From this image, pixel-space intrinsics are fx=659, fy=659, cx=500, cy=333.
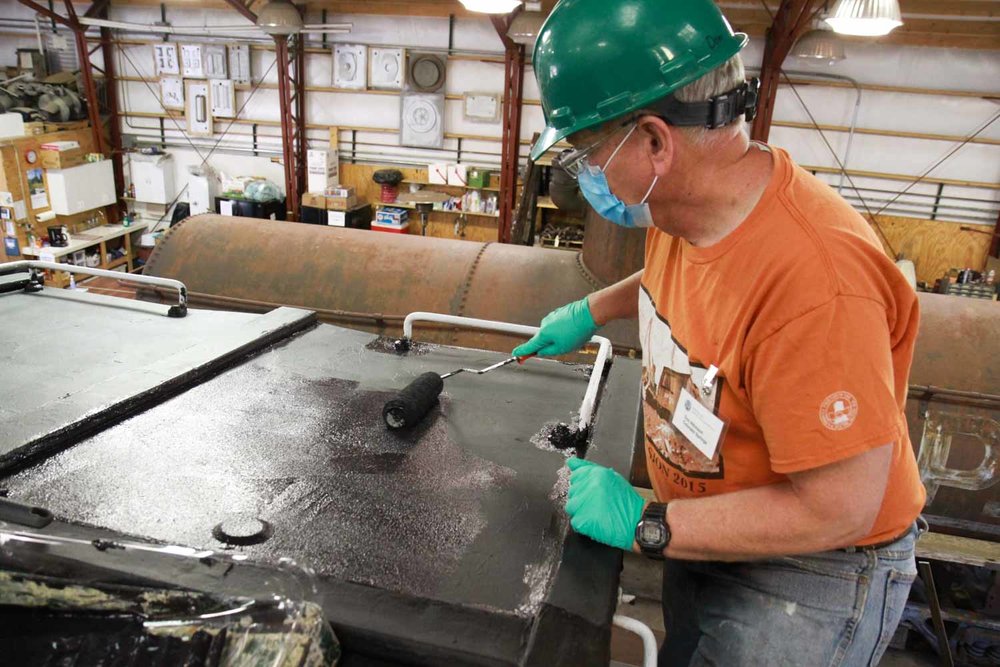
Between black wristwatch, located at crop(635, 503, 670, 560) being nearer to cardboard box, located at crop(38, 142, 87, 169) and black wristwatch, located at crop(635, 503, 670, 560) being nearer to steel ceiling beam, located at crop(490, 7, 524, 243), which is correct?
steel ceiling beam, located at crop(490, 7, 524, 243)

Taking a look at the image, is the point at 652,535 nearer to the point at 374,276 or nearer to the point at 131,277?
the point at 131,277

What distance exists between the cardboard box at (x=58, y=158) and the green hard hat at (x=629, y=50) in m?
8.69

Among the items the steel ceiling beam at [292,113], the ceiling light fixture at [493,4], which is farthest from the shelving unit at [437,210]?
the ceiling light fixture at [493,4]

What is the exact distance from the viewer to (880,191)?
7965mm

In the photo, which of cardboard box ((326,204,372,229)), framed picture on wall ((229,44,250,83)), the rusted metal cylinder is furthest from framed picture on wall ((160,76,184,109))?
the rusted metal cylinder

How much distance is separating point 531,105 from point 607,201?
24.9 ft

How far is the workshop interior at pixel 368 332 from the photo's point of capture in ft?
3.21

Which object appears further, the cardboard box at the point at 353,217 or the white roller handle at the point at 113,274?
the cardboard box at the point at 353,217

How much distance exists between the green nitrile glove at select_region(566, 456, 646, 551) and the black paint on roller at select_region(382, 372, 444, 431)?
17.1 inches

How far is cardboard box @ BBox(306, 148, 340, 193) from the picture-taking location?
29.1 feet

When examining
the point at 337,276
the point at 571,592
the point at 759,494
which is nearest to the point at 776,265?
the point at 759,494

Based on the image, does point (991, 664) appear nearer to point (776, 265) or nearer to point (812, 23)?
point (776, 265)

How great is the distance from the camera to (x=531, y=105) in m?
8.43

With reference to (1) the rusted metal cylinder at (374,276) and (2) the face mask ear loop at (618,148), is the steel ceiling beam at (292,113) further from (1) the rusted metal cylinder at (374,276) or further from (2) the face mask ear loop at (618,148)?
(2) the face mask ear loop at (618,148)
